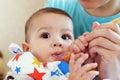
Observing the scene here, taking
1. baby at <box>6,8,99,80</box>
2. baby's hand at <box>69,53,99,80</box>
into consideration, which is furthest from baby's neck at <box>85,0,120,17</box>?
baby's hand at <box>69,53,99,80</box>

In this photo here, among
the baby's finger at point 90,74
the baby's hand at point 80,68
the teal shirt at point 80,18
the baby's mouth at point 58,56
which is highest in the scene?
the teal shirt at point 80,18

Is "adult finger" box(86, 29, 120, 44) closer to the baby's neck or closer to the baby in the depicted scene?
the baby

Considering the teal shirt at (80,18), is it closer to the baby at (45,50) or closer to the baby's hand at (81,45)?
the baby at (45,50)

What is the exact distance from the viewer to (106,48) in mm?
841

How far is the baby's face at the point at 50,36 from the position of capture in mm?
970

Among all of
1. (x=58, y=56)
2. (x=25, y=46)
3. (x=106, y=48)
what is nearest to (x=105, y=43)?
(x=106, y=48)

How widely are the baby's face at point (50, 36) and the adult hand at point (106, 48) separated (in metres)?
0.16

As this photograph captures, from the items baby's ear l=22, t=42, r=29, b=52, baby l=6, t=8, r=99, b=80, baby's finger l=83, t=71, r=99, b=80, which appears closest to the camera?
baby's finger l=83, t=71, r=99, b=80

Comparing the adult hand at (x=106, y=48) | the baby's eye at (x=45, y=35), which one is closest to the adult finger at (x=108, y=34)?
the adult hand at (x=106, y=48)

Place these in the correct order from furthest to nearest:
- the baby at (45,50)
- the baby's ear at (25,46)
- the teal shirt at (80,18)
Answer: the teal shirt at (80,18) < the baby's ear at (25,46) < the baby at (45,50)

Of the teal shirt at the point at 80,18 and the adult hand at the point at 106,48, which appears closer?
the adult hand at the point at 106,48

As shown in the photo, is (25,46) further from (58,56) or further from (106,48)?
(106,48)

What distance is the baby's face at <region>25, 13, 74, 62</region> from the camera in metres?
0.97

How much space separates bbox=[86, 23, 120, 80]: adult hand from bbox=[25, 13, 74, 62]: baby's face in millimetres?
156
